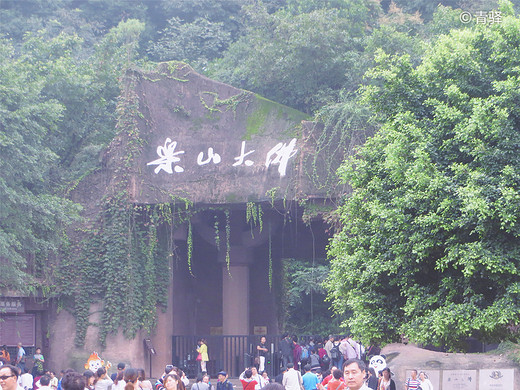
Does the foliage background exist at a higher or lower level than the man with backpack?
higher

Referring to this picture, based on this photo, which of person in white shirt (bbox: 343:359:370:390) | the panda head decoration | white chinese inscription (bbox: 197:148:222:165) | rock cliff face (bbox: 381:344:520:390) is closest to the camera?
person in white shirt (bbox: 343:359:370:390)

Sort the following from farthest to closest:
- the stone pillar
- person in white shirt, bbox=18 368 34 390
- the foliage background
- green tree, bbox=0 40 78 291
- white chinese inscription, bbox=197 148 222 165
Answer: the stone pillar → white chinese inscription, bbox=197 148 222 165 → green tree, bbox=0 40 78 291 → person in white shirt, bbox=18 368 34 390 → the foliage background

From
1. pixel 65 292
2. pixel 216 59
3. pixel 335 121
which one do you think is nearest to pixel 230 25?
pixel 216 59

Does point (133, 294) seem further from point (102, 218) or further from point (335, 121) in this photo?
point (335, 121)

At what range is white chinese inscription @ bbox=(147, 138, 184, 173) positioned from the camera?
17.3m

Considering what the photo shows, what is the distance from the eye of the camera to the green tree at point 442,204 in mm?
9297


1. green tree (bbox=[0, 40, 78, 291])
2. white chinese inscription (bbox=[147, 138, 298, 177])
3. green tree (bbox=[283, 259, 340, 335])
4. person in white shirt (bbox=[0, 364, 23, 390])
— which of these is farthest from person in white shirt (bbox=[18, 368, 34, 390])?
green tree (bbox=[283, 259, 340, 335])

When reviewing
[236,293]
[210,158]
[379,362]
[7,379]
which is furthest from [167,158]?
[7,379]

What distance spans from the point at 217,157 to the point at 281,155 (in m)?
1.49

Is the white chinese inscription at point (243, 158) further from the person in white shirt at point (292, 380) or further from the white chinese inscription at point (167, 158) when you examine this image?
the person in white shirt at point (292, 380)

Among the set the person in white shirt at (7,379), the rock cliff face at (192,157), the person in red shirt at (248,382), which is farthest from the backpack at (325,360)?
the person in white shirt at (7,379)

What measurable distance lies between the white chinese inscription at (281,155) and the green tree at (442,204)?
559cm

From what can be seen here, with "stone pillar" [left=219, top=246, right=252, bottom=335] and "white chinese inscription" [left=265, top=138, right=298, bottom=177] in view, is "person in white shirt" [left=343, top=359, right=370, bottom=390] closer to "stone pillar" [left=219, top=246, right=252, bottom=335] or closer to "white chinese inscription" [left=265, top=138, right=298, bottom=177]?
"white chinese inscription" [left=265, top=138, right=298, bottom=177]

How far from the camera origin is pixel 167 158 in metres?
17.4
